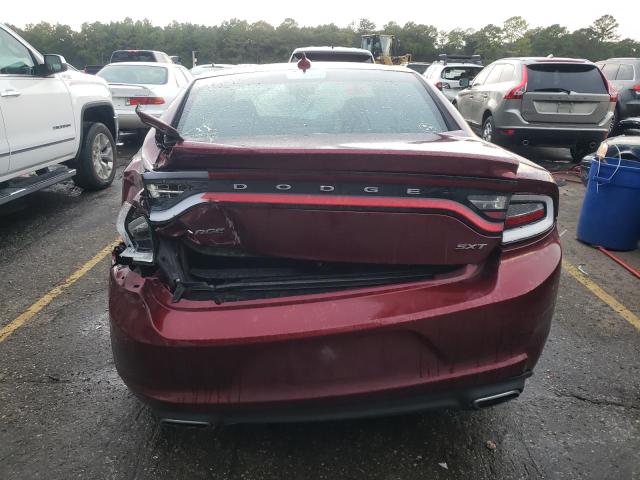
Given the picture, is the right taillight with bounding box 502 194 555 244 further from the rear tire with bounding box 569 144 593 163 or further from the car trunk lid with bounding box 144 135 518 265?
the rear tire with bounding box 569 144 593 163

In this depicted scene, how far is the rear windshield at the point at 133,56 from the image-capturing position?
1938cm

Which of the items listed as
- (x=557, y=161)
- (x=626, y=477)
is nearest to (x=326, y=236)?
(x=626, y=477)

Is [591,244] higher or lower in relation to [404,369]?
lower

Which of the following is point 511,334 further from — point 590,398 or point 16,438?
point 16,438

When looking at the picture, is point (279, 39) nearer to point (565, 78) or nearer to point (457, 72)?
point (457, 72)

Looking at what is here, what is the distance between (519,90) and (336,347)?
7.87 meters

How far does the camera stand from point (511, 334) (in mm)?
1932

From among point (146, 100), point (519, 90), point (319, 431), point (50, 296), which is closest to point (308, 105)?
point (319, 431)

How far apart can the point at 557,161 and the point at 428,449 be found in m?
8.52

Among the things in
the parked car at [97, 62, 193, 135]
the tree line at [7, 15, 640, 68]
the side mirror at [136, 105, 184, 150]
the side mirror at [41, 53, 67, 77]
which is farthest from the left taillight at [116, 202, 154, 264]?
the tree line at [7, 15, 640, 68]

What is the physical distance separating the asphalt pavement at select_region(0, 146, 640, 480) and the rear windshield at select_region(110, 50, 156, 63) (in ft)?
59.2

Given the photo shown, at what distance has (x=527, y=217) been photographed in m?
2.09

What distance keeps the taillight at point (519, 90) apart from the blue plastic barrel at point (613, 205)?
4.00m

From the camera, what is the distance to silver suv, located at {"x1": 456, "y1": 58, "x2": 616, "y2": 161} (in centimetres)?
844
